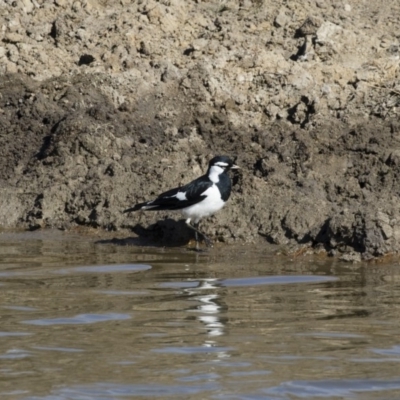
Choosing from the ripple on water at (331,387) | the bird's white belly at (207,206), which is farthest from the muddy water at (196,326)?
the bird's white belly at (207,206)

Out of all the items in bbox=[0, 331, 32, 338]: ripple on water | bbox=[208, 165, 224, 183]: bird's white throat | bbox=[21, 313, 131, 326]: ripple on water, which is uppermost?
bbox=[208, 165, 224, 183]: bird's white throat

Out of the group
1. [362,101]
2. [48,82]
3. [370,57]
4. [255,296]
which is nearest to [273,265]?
[255,296]

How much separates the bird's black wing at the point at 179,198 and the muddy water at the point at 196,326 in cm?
59

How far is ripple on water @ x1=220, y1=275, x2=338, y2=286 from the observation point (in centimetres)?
940

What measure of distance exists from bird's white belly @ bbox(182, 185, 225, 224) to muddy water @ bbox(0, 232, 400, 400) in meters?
0.52

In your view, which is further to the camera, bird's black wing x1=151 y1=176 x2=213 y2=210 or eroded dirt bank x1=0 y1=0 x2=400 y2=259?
eroded dirt bank x1=0 y1=0 x2=400 y2=259

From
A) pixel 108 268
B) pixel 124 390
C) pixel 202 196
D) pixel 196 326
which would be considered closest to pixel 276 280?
pixel 108 268

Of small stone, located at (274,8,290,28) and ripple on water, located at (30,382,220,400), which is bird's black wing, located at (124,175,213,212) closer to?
small stone, located at (274,8,290,28)

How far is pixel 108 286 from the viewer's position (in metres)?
9.33

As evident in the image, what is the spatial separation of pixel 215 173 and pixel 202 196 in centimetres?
26

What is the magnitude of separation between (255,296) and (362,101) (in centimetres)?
392

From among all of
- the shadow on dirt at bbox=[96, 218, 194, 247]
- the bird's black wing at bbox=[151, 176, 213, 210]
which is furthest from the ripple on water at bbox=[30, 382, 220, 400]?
the shadow on dirt at bbox=[96, 218, 194, 247]

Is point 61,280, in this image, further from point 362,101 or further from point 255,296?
point 362,101

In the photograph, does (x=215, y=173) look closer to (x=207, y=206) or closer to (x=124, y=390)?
(x=207, y=206)
